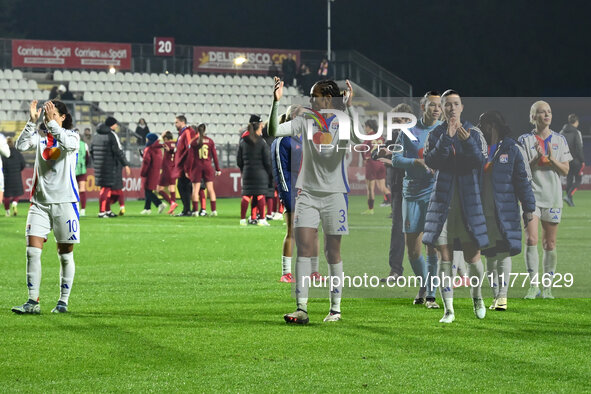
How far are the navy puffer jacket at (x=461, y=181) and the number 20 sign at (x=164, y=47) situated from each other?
31.4 meters

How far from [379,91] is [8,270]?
26.1 m

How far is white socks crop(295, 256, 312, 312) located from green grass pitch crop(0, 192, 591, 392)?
9.9 inches

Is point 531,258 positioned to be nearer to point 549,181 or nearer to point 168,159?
point 549,181

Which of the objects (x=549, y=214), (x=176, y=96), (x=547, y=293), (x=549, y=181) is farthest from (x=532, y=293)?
(x=176, y=96)

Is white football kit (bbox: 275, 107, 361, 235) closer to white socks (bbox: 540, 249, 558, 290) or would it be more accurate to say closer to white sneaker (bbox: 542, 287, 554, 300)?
white socks (bbox: 540, 249, 558, 290)

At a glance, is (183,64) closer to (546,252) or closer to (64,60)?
(64,60)

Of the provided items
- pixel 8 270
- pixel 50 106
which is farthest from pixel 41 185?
pixel 8 270

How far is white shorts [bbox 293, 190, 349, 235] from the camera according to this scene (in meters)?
8.73

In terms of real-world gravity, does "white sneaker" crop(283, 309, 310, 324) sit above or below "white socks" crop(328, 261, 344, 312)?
below

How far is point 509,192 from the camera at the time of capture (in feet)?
31.7

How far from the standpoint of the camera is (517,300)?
1038 cm

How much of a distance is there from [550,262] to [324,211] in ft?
9.61

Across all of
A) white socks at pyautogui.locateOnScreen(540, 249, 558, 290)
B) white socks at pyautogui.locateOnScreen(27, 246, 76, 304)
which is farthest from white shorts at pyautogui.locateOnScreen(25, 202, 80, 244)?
white socks at pyautogui.locateOnScreen(540, 249, 558, 290)

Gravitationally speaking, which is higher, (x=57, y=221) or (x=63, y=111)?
(x=63, y=111)
